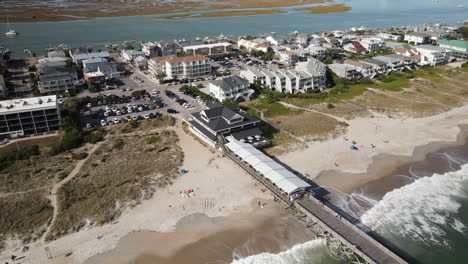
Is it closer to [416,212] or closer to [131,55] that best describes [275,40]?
[131,55]

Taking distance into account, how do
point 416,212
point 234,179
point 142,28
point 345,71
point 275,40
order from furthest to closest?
1. point 142,28
2. point 275,40
3. point 345,71
4. point 234,179
5. point 416,212

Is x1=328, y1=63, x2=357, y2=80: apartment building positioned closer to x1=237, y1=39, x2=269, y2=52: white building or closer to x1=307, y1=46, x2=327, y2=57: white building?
x1=307, y1=46, x2=327, y2=57: white building

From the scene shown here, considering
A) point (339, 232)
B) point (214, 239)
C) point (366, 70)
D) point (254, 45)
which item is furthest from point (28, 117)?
point (254, 45)

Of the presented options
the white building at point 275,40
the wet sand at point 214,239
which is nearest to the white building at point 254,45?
the white building at point 275,40

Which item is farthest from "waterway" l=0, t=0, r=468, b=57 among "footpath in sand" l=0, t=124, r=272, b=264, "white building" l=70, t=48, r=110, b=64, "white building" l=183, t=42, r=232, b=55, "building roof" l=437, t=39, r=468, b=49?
"footpath in sand" l=0, t=124, r=272, b=264

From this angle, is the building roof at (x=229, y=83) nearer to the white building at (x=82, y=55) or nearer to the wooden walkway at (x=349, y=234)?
the wooden walkway at (x=349, y=234)
